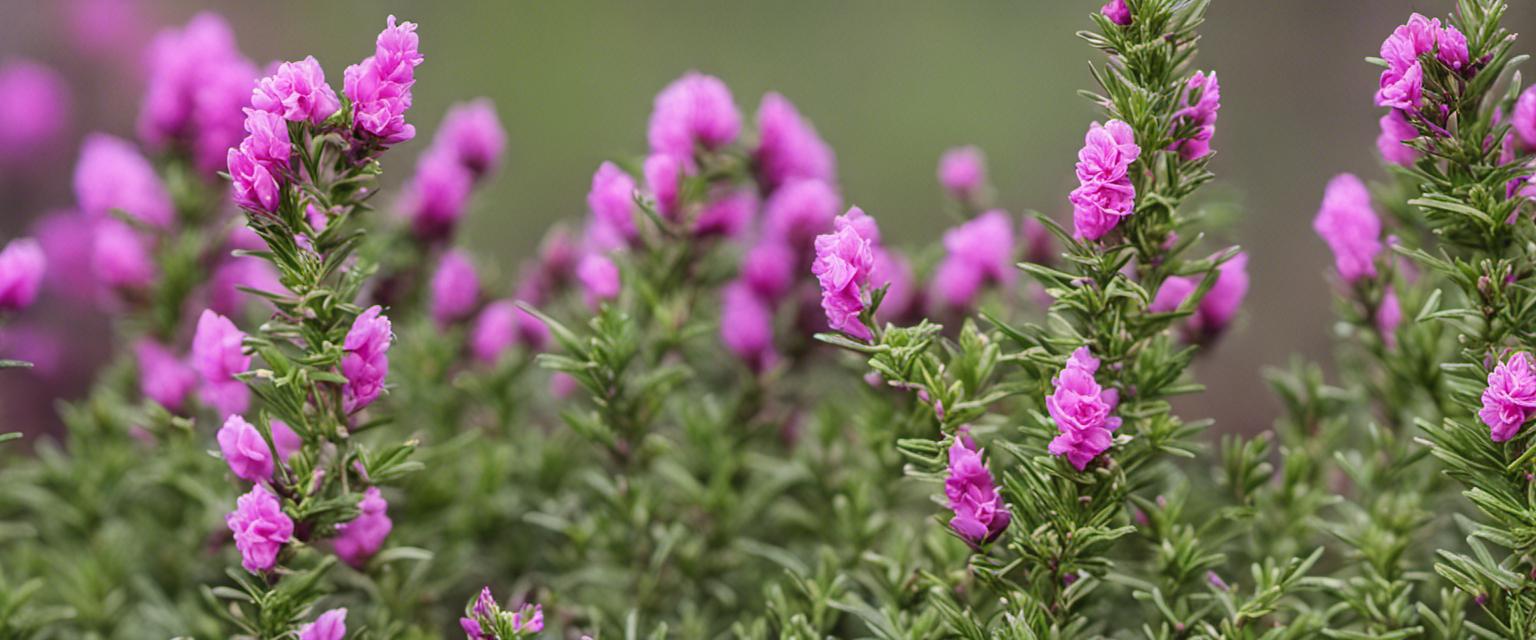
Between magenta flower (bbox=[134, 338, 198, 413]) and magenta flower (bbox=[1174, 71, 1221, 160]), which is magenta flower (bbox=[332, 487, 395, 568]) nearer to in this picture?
magenta flower (bbox=[134, 338, 198, 413])

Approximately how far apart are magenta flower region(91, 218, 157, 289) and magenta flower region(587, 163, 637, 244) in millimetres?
708

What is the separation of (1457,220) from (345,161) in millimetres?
1092

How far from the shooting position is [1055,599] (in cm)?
122

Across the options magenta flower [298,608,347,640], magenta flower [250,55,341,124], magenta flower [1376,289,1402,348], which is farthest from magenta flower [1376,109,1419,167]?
magenta flower [298,608,347,640]

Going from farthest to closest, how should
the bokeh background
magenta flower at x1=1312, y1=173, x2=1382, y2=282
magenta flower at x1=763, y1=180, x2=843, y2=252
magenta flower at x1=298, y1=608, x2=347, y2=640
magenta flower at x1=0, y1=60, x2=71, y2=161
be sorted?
the bokeh background
magenta flower at x1=0, y1=60, x2=71, y2=161
magenta flower at x1=763, y1=180, x2=843, y2=252
magenta flower at x1=1312, y1=173, x2=1382, y2=282
magenta flower at x1=298, y1=608, x2=347, y2=640

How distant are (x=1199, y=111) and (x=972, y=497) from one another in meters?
0.42

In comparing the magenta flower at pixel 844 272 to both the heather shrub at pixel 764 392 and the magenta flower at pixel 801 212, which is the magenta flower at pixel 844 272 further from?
the magenta flower at pixel 801 212

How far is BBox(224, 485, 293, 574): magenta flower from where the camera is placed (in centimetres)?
118

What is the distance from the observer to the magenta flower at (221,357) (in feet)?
4.43

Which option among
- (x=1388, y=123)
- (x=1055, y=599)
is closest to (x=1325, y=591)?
(x=1055, y=599)

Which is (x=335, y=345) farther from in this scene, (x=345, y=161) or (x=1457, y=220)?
(x=1457, y=220)

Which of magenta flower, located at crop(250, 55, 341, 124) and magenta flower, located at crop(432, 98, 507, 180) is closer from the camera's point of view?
magenta flower, located at crop(250, 55, 341, 124)

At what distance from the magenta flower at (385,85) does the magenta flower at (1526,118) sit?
109 centimetres

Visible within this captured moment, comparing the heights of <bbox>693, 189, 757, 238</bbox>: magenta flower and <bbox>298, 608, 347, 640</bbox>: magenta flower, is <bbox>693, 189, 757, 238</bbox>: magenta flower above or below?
above
